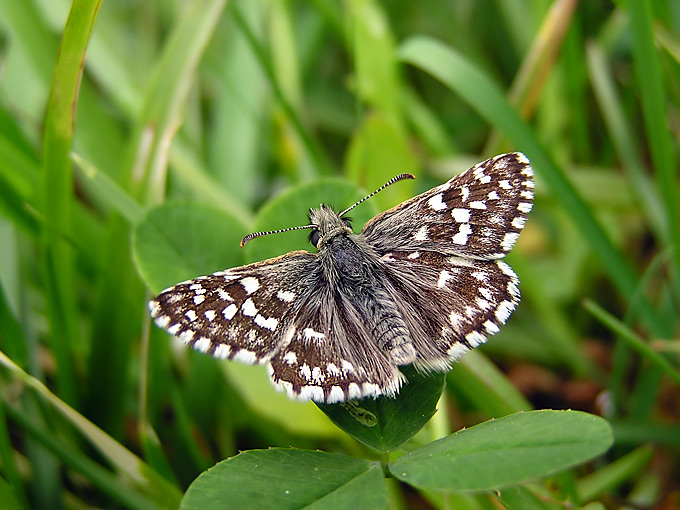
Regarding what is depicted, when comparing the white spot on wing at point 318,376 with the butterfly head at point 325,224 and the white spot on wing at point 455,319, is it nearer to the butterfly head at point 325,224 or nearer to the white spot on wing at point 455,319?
the white spot on wing at point 455,319

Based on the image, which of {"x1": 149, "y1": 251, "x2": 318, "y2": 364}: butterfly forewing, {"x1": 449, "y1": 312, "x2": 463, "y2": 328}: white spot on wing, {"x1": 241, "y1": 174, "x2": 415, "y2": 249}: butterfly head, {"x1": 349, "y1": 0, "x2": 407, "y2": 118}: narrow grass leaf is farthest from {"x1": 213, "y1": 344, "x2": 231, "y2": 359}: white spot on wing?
{"x1": 349, "y1": 0, "x2": 407, "y2": 118}: narrow grass leaf

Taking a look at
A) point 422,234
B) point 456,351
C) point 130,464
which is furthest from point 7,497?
point 422,234

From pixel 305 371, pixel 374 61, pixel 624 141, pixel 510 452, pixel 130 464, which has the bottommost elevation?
pixel 510 452

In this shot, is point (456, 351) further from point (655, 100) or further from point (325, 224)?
point (655, 100)

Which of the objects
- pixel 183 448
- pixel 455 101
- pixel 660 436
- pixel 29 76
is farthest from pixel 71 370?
pixel 455 101

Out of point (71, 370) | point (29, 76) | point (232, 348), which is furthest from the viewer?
point (29, 76)

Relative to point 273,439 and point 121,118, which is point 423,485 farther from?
point 121,118

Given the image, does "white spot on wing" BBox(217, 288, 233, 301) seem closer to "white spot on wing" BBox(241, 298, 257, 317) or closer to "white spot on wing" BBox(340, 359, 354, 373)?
"white spot on wing" BBox(241, 298, 257, 317)
